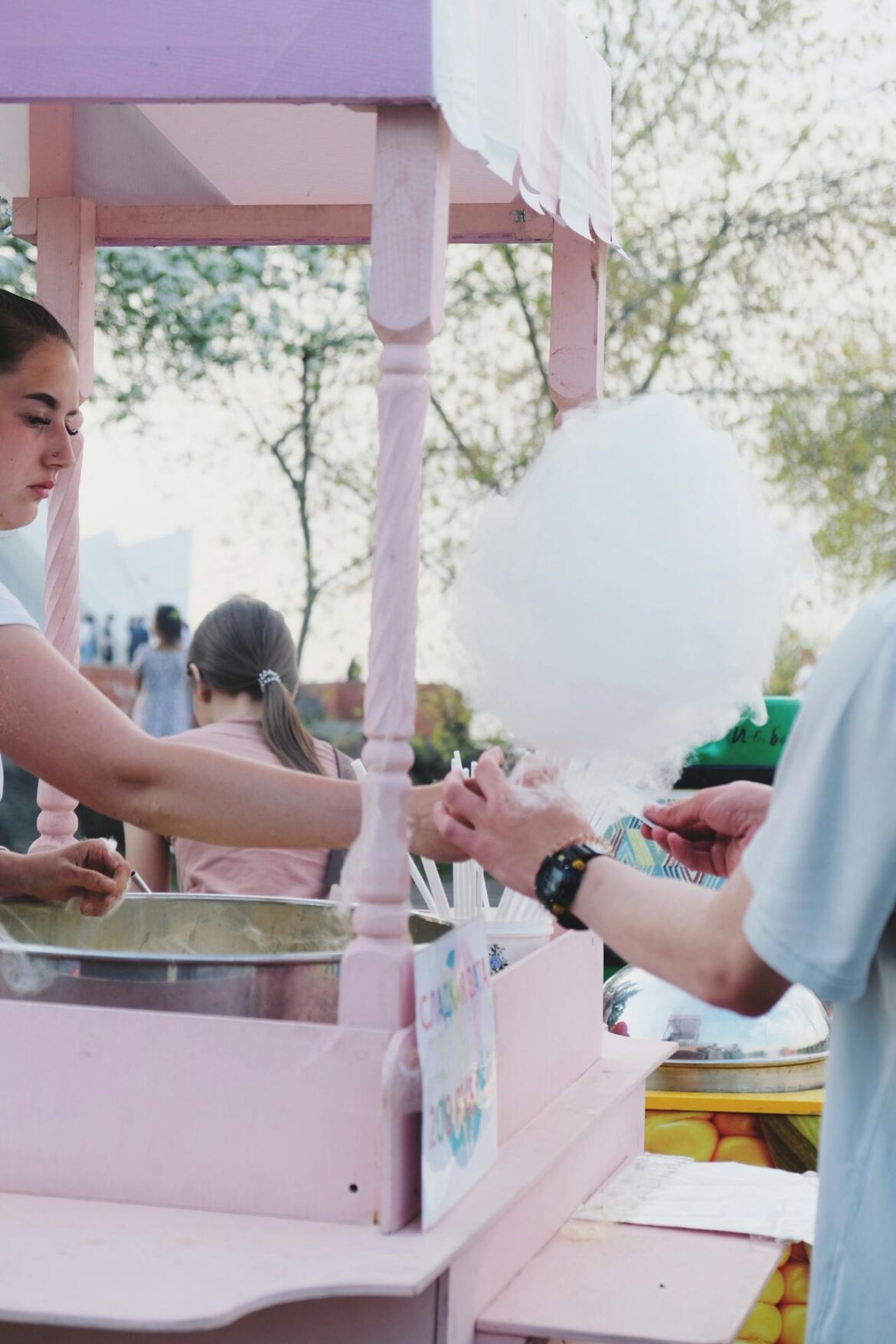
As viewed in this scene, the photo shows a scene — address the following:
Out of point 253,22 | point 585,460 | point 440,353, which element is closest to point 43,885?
point 585,460

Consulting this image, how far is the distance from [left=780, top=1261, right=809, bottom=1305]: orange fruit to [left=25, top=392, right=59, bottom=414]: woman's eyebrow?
1.60m

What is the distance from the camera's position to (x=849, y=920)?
3.42 ft

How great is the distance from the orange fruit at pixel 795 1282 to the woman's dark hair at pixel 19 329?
1655mm

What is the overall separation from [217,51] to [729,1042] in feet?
5.35

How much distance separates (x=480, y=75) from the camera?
4.58ft

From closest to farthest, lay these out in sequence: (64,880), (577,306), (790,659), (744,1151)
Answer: (64,880) < (577,306) < (744,1151) < (790,659)

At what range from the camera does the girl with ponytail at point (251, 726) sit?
2.97 metres

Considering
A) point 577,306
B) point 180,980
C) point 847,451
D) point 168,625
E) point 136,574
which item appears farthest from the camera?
point 847,451

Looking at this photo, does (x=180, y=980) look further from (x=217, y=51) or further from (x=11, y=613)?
(x=217, y=51)

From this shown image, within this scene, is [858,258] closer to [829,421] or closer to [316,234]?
[829,421]

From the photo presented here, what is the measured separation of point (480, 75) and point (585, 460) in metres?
0.38

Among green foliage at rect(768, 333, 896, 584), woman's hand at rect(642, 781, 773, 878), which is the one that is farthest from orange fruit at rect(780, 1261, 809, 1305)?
green foliage at rect(768, 333, 896, 584)

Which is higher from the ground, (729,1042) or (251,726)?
(251,726)

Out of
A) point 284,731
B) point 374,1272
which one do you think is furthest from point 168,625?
point 374,1272
